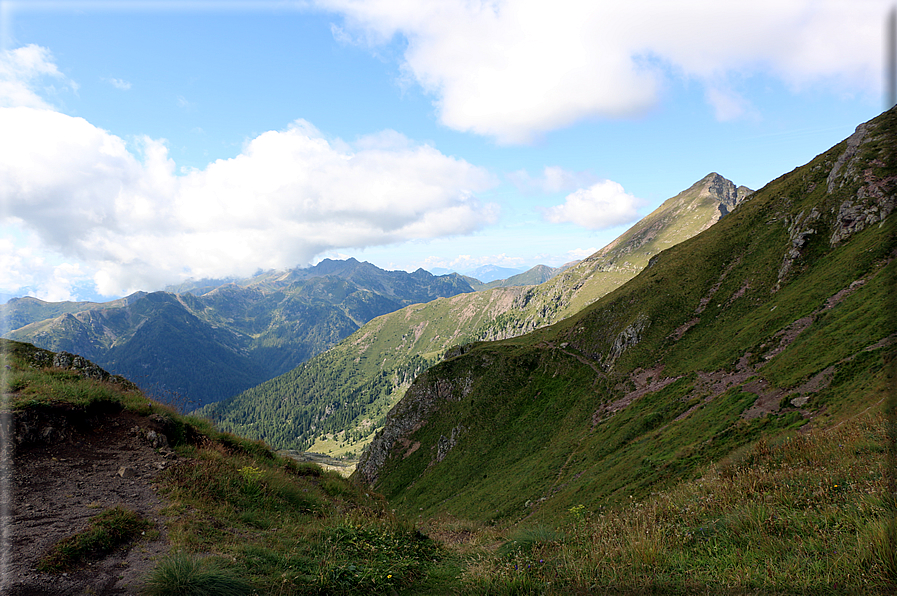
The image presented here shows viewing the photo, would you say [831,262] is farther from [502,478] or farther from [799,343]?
[502,478]

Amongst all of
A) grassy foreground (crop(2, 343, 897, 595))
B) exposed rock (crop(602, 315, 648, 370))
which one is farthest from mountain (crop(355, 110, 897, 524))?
grassy foreground (crop(2, 343, 897, 595))

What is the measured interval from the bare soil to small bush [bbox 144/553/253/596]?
0.57 meters

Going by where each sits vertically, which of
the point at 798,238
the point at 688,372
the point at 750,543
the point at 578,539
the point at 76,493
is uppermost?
the point at 798,238

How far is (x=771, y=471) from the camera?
9.46 m

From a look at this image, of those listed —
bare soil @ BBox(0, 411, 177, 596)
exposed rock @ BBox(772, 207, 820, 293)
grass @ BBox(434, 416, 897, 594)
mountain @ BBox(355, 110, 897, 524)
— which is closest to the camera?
grass @ BBox(434, 416, 897, 594)

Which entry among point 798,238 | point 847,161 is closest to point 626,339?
point 798,238

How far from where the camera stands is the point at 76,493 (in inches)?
368

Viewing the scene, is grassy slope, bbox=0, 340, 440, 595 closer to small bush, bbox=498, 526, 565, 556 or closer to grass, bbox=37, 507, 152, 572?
grass, bbox=37, 507, 152, 572

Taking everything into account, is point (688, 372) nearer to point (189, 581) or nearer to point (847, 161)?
point (847, 161)

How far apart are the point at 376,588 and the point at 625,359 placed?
73.9m

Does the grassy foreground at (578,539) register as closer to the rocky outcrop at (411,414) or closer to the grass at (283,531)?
the grass at (283,531)

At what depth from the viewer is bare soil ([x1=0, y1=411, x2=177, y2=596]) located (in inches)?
253

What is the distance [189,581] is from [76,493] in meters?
6.46

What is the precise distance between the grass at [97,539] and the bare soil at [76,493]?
0.18 m
